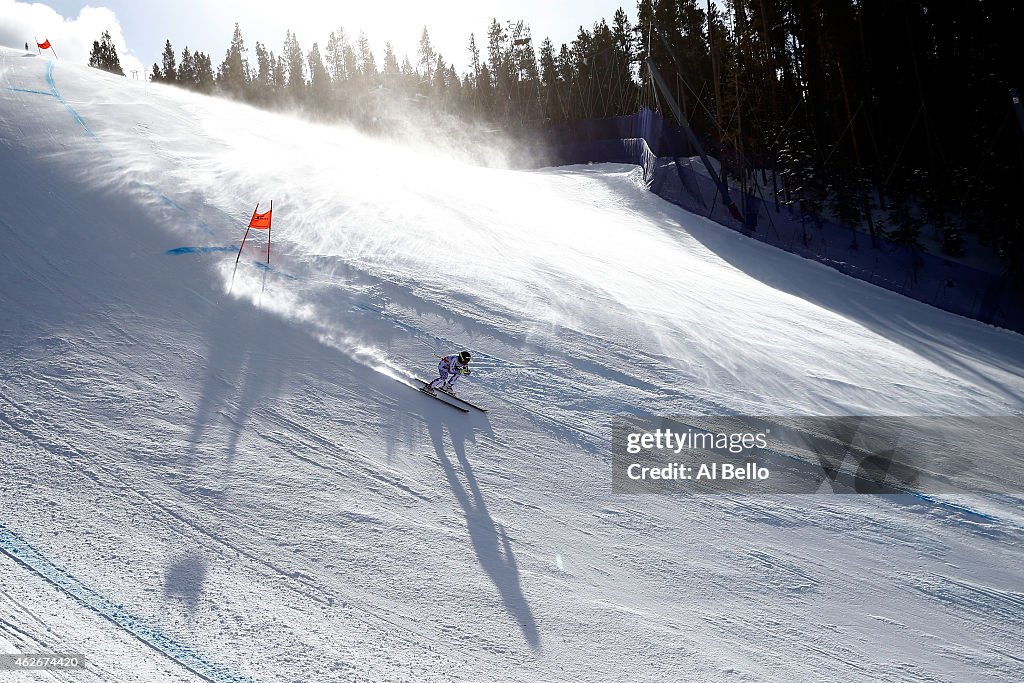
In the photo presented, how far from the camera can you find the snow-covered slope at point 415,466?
473 cm

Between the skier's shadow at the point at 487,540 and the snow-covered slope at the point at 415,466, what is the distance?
1.2 inches

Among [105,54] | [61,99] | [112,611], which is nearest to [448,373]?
[112,611]

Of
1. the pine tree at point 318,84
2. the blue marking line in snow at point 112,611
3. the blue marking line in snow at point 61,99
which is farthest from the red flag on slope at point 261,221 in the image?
the pine tree at point 318,84

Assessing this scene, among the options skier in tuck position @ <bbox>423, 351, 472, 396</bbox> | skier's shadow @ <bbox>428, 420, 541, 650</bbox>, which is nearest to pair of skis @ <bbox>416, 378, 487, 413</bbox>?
skier in tuck position @ <bbox>423, 351, 472, 396</bbox>

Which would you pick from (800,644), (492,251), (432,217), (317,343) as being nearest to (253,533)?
(317,343)

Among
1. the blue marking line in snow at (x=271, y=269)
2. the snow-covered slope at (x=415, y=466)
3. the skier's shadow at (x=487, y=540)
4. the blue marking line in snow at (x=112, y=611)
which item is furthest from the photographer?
the blue marking line in snow at (x=271, y=269)

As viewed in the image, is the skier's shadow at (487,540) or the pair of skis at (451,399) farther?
the pair of skis at (451,399)

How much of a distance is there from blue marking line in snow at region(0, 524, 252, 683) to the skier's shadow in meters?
1.88

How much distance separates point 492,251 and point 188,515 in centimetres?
838

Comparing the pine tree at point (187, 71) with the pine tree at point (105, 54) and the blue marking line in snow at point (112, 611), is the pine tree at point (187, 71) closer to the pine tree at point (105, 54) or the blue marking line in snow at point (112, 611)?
the pine tree at point (105, 54)

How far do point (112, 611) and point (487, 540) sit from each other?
274 cm

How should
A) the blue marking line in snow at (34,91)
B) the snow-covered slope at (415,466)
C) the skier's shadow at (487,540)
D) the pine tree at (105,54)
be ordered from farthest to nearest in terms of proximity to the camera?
the pine tree at (105,54) < the blue marking line in snow at (34,91) < the skier's shadow at (487,540) < the snow-covered slope at (415,466)

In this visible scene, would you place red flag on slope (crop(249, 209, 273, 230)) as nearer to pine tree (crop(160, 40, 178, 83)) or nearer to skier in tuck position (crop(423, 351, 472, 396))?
skier in tuck position (crop(423, 351, 472, 396))

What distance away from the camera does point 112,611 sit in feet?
14.8
